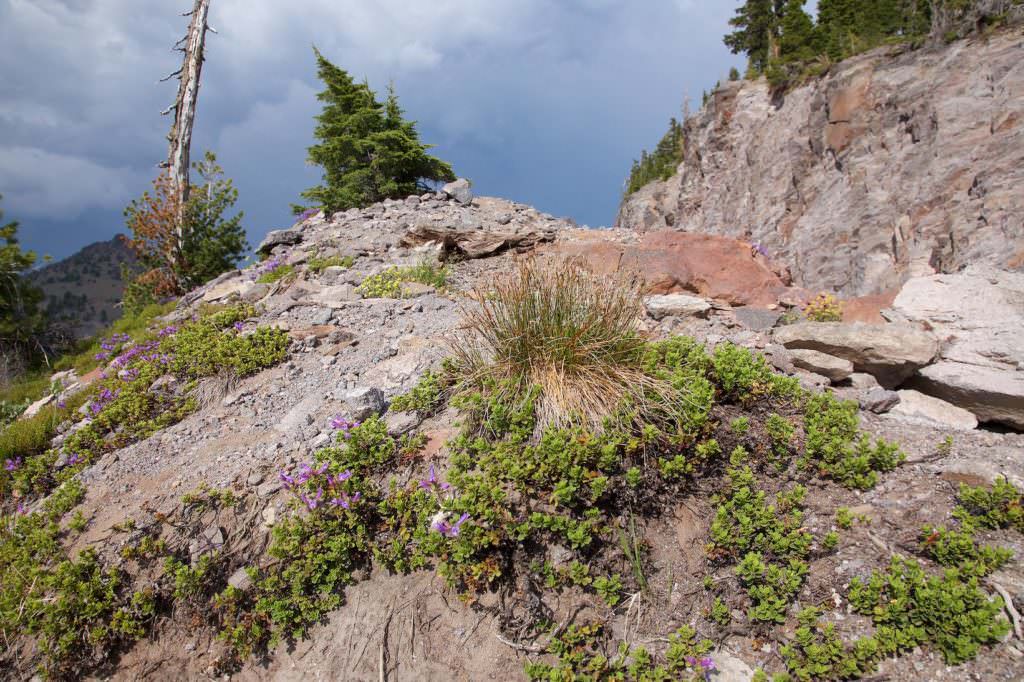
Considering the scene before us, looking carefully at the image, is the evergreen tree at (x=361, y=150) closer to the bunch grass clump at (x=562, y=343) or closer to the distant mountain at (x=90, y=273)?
the bunch grass clump at (x=562, y=343)

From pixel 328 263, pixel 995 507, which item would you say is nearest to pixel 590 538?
pixel 995 507

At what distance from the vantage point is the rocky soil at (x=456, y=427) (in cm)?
283

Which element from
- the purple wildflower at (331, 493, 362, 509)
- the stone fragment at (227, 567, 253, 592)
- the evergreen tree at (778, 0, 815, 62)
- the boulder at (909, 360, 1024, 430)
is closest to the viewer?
the stone fragment at (227, 567, 253, 592)

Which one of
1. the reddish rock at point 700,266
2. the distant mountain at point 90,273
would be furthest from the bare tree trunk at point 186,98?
the distant mountain at point 90,273

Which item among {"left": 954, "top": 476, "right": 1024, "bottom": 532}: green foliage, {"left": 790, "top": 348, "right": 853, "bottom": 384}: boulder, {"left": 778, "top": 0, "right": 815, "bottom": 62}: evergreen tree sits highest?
{"left": 778, "top": 0, "right": 815, "bottom": 62}: evergreen tree

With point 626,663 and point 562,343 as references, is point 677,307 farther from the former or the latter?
point 626,663

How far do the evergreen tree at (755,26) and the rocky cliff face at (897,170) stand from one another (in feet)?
63.0

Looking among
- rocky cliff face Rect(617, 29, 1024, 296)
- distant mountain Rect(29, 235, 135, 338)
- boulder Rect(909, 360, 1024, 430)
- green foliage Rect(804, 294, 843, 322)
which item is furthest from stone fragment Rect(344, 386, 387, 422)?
distant mountain Rect(29, 235, 135, 338)

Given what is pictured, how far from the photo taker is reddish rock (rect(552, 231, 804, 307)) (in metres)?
7.58

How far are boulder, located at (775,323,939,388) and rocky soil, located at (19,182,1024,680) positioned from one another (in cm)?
2

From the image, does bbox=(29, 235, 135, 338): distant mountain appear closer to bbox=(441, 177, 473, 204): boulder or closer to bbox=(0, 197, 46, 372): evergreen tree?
bbox=(0, 197, 46, 372): evergreen tree

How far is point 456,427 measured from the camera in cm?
391

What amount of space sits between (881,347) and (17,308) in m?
18.0

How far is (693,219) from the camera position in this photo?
73.7ft
